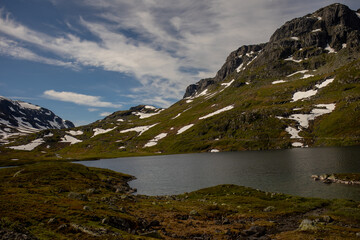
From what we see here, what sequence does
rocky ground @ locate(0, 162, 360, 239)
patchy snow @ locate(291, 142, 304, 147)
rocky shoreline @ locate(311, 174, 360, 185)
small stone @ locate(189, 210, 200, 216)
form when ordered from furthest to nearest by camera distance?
patchy snow @ locate(291, 142, 304, 147)
rocky shoreline @ locate(311, 174, 360, 185)
small stone @ locate(189, 210, 200, 216)
rocky ground @ locate(0, 162, 360, 239)

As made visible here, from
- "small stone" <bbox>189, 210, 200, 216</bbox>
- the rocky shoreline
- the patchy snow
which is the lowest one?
"small stone" <bbox>189, 210, 200, 216</bbox>

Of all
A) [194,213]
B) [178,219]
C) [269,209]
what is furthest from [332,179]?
[178,219]

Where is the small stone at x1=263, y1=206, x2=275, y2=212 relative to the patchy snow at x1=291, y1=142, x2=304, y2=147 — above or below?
below

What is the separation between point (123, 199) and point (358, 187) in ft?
190

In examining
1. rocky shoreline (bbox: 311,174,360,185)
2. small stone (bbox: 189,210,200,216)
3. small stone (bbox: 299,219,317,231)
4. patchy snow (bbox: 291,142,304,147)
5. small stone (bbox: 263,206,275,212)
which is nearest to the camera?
small stone (bbox: 299,219,317,231)

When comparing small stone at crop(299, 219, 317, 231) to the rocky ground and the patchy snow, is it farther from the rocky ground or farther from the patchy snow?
the patchy snow

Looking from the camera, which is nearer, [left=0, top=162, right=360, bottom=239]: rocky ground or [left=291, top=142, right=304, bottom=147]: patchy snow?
[left=0, top=162, right=360, bottom=239]: rocky ground

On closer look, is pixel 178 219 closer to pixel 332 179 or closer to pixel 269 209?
pixel 269 209

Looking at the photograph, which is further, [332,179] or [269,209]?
[332,179]

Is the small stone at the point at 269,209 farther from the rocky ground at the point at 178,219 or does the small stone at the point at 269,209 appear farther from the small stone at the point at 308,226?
the small stone at the point at 308,226

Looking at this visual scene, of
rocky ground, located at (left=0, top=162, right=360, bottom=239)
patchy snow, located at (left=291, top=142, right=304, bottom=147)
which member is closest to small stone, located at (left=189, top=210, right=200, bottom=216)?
rocky ground, located at (left=0, top=162, right=360, bottom=239)

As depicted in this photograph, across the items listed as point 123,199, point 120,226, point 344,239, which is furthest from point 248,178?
point 120,226

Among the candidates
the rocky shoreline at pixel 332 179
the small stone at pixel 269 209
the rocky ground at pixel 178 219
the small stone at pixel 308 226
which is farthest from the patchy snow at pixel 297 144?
the small stone at pixel 308 226

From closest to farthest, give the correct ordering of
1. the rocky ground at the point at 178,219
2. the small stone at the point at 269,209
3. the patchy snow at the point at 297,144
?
the rocky ground at the point at 178,219, the small stone at the point at 269,209, the patchy snow at the point at 297,144
